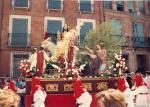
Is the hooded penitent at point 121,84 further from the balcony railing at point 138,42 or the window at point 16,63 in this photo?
the balcony railing at point 138,42

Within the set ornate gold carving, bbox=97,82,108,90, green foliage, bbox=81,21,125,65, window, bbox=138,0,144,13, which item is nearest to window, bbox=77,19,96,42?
green foliage, bbox=81,21,125,65

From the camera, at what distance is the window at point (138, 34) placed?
96.1ft

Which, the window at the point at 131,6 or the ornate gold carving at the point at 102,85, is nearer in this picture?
the ornate gold carving at the point at 102,85

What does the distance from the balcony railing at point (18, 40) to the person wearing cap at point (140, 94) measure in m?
14.0

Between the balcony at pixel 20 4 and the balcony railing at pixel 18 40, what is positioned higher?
the balcony at pixel 20 4

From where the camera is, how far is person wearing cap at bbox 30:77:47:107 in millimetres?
10680

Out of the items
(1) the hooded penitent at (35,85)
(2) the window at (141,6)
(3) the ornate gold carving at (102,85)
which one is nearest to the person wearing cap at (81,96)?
(1) the hooded penitent at (35,85)

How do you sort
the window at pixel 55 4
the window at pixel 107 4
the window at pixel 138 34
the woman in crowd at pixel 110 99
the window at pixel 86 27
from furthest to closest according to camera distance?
the window at pixel 138 34, the window at pixel 107 4, the window at pixel 86 27, the window at pixel 55 4, the woman in crowd at pixel 110 99

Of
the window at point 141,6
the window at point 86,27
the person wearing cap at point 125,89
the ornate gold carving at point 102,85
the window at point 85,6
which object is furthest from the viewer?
the window at point 141,6

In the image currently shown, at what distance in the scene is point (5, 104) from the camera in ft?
A: 9.86

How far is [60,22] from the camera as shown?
87.4ft

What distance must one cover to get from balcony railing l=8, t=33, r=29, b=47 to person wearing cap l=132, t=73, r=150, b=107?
551 inches

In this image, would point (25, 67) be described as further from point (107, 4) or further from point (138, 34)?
point (138, 34)

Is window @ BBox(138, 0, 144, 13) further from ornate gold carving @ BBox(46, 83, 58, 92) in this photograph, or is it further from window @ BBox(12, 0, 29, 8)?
ornate gold carving @ BBox(46, 83, 58, 92)
